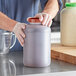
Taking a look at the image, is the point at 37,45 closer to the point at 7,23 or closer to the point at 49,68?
the point at 49,68

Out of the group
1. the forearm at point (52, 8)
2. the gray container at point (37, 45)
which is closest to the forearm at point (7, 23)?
the gray container at point (37, 45)

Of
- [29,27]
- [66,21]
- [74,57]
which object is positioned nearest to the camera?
[29,27]

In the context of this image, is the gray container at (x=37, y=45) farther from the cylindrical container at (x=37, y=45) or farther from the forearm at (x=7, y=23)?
the forearm at (x=7, y=23)

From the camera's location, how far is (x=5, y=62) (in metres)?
1.36

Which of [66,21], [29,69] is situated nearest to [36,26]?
[29,69]

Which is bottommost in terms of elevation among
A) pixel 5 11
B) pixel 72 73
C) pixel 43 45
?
pixel 72 73

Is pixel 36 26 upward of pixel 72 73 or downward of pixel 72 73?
upward

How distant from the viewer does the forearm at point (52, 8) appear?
5.24 ft

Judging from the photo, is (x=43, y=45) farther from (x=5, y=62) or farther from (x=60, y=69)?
(x=5, y=62)

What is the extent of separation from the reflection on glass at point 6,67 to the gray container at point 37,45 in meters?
0.09

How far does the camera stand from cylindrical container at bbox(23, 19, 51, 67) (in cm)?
121

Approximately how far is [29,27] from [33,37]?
47mm

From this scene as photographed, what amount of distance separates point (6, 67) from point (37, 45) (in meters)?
0.18

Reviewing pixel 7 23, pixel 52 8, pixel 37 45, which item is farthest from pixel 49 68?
pixel 52 8
